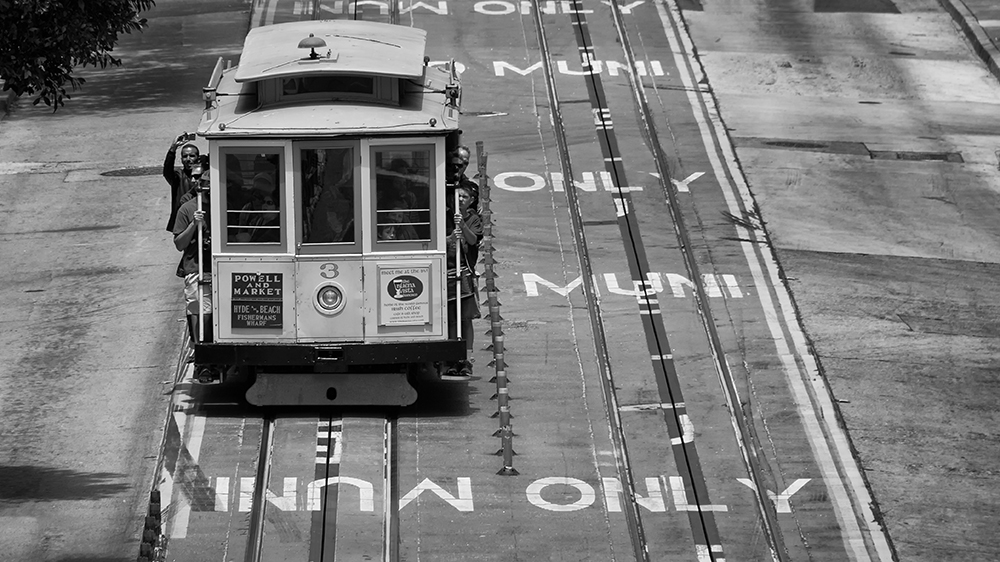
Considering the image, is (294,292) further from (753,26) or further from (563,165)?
(753,26)

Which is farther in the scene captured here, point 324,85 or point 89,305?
point 89,305

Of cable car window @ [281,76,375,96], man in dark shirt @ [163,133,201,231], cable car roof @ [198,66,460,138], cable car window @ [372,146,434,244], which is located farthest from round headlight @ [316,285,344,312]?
cable car window @ [281,76,375,96]

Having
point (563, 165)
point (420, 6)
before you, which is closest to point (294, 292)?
point (563, 165)

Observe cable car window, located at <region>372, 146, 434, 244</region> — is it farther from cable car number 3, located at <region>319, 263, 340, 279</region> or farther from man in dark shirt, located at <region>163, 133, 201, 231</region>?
man in dark shirt, located at <region>163, 133, 201, 231</region>

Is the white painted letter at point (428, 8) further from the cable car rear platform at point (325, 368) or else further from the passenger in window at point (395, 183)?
Result: the cable car rear platform at point (325, 368)

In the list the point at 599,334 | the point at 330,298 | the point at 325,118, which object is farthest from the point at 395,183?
the point at 599,334

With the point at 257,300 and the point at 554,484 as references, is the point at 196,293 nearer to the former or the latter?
the point at 257,300

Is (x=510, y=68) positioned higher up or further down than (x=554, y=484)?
further down
